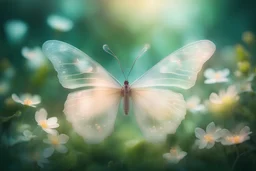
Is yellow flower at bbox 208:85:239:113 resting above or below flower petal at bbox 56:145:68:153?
above

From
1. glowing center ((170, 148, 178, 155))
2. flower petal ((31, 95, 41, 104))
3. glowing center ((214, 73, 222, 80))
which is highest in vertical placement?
glowing center ((214, 73, 222, 80))

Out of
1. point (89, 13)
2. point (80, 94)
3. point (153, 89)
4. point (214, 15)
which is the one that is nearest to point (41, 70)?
point (80, 94)

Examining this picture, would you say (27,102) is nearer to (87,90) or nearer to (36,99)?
(36,99)

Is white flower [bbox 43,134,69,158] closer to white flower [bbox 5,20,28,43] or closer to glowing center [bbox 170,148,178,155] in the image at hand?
glowing center [bbox 170,148,178,155]

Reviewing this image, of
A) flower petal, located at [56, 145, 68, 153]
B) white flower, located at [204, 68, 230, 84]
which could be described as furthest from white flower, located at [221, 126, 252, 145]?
flower petal, located at [56, 145, 68, 153]

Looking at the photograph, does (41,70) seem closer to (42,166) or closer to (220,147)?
(42,166)

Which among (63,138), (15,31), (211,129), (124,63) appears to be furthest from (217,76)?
(15,31)
